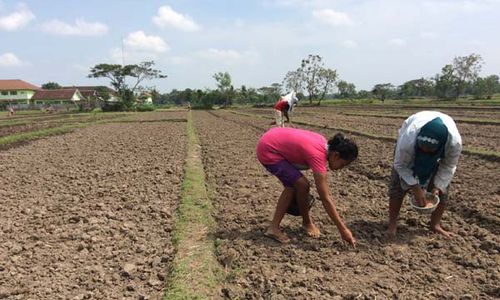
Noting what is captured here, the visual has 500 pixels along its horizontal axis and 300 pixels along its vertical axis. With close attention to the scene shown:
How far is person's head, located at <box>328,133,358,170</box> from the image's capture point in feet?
13.7

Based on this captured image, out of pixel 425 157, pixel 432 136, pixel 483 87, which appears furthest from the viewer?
pixel 483 87

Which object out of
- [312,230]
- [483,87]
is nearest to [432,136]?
[312,230]

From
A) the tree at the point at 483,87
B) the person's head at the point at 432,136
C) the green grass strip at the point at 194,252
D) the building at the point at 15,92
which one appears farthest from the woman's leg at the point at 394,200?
the building at the point at 15,92

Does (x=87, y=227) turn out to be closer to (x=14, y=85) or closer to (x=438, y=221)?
(x=438, y=221)

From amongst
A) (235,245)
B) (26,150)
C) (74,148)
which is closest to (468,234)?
(235,245)

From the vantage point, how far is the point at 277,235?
4734mm

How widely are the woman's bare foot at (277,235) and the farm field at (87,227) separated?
1.08 m

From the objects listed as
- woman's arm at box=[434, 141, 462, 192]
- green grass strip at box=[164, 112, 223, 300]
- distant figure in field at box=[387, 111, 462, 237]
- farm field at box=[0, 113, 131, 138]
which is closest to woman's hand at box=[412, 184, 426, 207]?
distant figure in field at box=[387, 111, 462, 237]

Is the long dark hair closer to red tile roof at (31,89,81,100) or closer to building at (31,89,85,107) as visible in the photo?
building at (31,89,85,107)

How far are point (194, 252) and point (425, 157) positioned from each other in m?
2.50

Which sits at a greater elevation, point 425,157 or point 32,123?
point 425,157

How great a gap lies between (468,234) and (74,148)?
1125 cm

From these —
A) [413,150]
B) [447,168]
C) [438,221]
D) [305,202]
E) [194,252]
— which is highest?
[413,150]

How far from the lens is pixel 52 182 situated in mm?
7898
